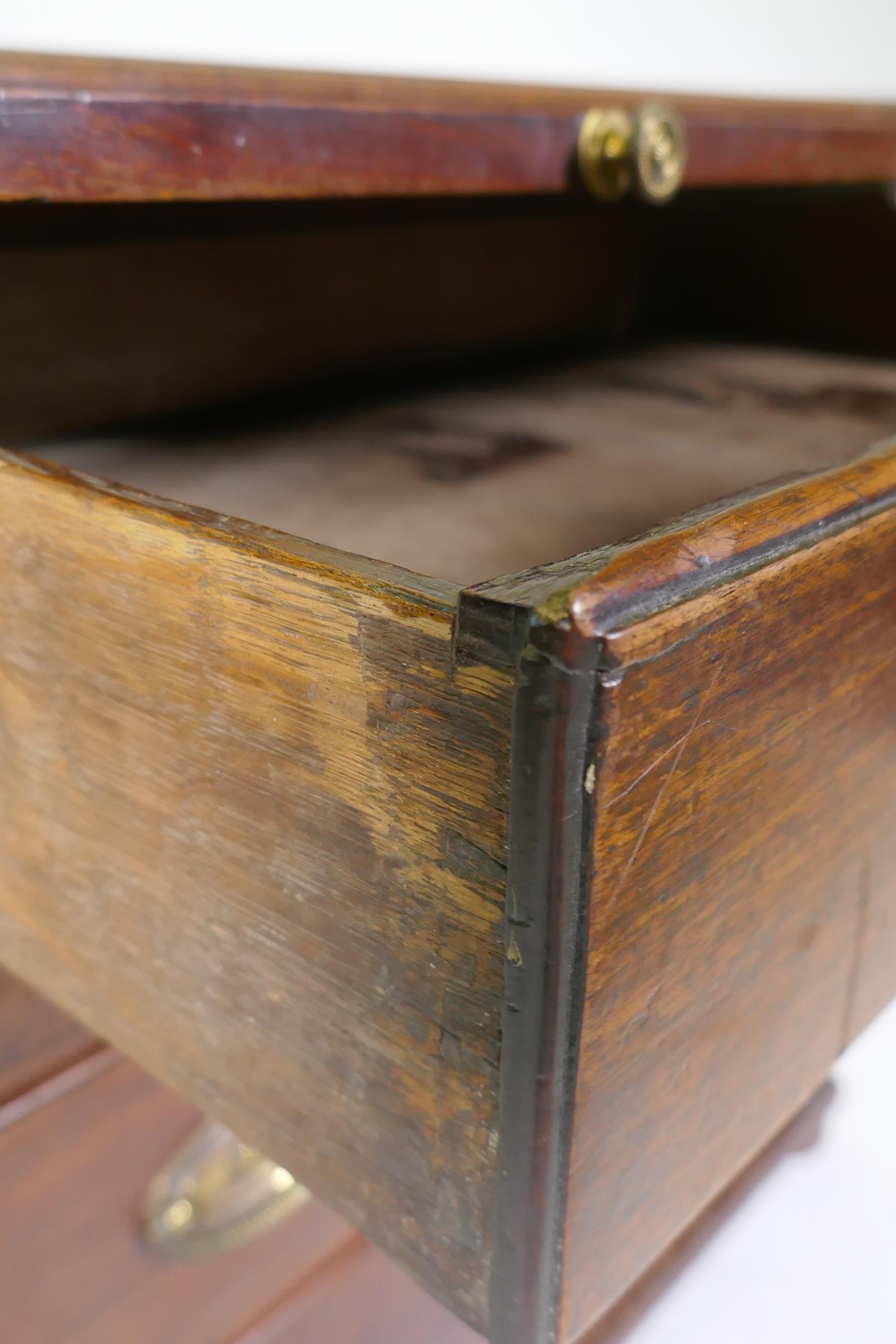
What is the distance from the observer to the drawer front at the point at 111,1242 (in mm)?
647

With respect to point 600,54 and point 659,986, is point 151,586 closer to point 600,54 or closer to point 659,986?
point 659,986

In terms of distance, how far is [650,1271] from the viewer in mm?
676

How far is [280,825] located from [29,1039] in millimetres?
445

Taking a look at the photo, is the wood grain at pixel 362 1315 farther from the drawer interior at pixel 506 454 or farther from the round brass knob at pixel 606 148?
the round brass knob at pixel 606 148

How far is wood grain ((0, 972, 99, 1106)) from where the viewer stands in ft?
2.20

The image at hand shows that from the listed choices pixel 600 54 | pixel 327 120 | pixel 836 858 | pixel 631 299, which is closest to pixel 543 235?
pixel 631 299

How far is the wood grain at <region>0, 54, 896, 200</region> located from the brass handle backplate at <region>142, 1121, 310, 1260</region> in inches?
21.3

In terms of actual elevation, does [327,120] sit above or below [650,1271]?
above

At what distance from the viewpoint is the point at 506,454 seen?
1.95 ft

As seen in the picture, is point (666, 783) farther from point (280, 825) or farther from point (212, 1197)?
point (212, 1197)

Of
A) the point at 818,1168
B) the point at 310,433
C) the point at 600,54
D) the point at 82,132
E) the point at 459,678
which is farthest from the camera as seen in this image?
the point at 600,54

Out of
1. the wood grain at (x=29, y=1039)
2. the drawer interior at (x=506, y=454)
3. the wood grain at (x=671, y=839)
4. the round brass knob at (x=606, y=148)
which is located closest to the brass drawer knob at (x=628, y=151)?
the round brass knob at (x=606, y=148)

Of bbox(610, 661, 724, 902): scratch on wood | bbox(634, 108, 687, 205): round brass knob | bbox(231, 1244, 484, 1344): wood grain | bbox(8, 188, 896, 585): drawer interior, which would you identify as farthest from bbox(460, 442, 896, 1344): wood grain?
bbox(231, 1244, 484, 1344): wood grain

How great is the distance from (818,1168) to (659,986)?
0.67 metres
